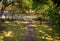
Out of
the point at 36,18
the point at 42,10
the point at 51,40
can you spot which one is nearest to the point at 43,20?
the point at 36,18

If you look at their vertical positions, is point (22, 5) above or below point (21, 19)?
above

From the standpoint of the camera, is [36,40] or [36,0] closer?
[36,40]

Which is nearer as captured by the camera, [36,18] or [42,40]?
[42,40]

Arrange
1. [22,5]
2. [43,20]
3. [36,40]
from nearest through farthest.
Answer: [36,40] → [22,5] → [43,20]

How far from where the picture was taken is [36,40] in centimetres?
1850

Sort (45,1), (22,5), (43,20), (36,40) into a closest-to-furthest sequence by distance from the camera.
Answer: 1. (36,40)
2. (45,1)
3. (22,5)
4. (43,20)

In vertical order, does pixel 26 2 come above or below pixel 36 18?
above

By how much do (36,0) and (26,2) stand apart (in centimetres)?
188

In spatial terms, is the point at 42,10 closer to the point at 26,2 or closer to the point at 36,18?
the point at 26,2

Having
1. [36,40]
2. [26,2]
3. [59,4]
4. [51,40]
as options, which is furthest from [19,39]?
[26,2]

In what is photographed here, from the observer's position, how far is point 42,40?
18609mm

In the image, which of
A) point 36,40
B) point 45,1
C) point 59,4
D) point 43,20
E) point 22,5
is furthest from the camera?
point 43,20

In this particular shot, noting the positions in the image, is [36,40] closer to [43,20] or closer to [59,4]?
[59,4]

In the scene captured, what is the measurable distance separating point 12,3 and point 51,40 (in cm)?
980
